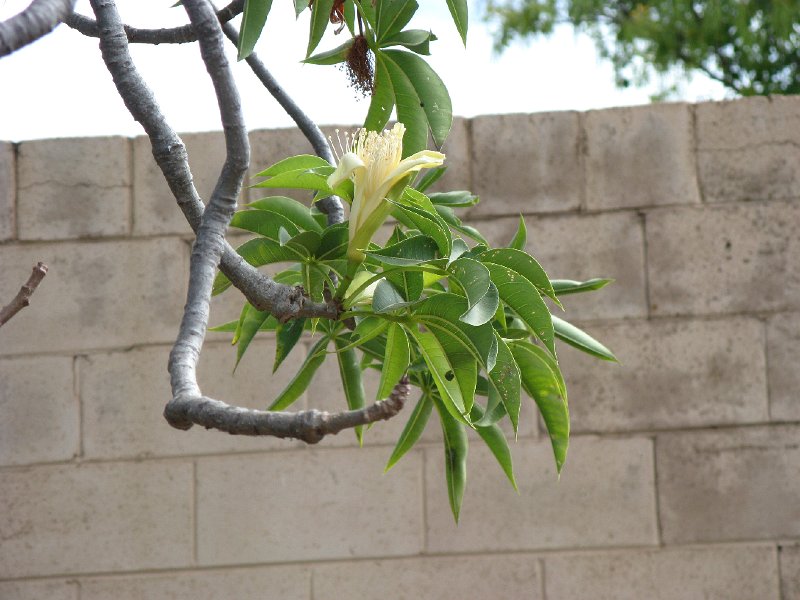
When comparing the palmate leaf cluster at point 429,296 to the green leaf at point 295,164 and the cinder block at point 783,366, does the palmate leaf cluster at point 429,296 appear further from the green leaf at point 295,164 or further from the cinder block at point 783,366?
the cinder block at point 783,366

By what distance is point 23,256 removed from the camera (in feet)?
7.11

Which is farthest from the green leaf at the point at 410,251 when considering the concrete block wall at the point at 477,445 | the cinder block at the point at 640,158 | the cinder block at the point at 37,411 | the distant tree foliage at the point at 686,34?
the distant tree foliage at the point at 686,34

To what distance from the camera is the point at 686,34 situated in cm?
538

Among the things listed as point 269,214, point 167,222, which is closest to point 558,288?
point 269,214

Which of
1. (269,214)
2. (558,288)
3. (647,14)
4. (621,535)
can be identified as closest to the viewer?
(269,214)

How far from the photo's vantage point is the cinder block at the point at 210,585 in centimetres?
211

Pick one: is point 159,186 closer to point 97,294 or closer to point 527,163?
point 97,294

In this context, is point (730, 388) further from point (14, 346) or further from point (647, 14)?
point (647, 14)

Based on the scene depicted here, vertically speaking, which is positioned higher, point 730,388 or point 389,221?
point 389,221

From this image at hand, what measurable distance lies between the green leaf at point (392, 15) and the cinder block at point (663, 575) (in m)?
1.42

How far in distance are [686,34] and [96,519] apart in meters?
4.26

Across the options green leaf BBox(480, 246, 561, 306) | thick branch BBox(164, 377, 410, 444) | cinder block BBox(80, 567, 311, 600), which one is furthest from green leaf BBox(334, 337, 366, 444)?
cinder block BBox(80, 567, 311, 600)

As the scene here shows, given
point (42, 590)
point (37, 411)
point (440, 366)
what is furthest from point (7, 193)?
point (440, 366)

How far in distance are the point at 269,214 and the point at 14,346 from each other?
1424mm
